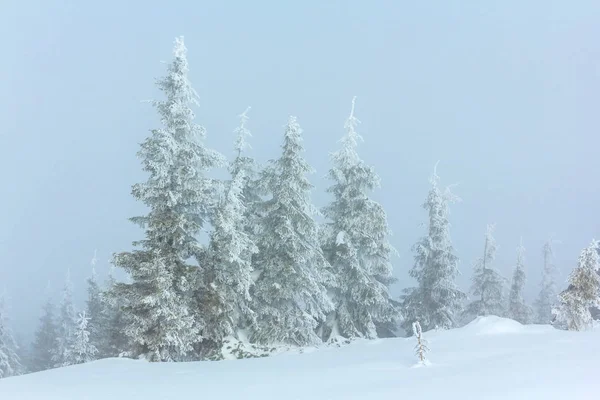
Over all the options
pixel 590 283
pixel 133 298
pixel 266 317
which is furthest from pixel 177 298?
pixel 590 283

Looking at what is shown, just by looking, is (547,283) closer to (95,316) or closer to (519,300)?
(519,300)

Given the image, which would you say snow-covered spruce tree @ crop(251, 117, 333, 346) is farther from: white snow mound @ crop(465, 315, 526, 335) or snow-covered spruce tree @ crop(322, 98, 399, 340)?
white snow mound @ crop(465, 315, 526, 335)

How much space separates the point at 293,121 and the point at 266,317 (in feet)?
32.8

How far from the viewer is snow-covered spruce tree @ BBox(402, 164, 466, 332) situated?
30.6 metres

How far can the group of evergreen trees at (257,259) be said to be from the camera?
18.0m

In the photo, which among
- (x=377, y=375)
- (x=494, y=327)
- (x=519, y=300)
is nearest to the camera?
(x=377, y=375)

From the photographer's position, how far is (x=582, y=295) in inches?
765

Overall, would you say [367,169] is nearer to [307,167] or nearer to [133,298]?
[307,167]

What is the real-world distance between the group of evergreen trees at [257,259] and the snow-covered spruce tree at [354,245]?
68mm

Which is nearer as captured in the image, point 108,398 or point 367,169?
point 108,398

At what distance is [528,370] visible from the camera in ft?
31.4

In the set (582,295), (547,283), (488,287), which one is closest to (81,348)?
(582,295)

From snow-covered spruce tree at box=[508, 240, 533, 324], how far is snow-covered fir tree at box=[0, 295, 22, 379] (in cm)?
4445

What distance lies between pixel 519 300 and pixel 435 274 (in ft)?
54.1
